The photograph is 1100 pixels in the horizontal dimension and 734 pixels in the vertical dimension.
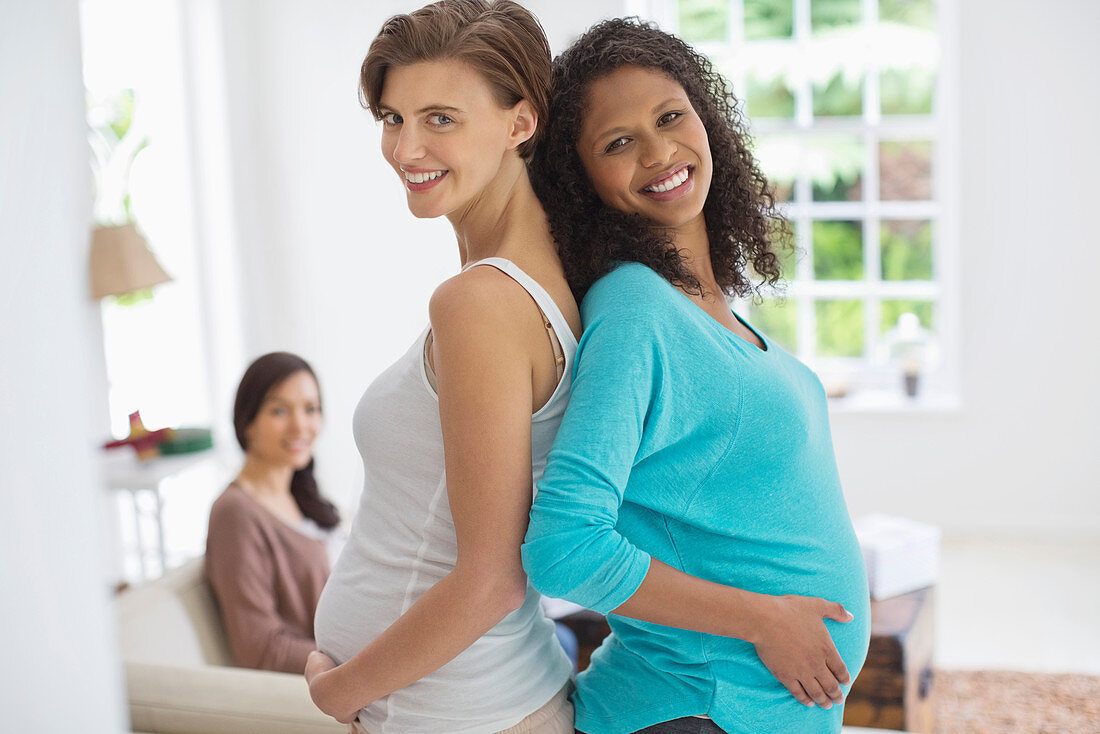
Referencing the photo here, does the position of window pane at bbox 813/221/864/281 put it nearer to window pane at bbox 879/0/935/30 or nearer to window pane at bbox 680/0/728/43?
window pane at bbox 879/0/935/30

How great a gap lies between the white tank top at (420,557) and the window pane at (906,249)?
183 inches

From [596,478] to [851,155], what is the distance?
4.79 metres

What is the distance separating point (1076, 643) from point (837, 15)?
10.5ft

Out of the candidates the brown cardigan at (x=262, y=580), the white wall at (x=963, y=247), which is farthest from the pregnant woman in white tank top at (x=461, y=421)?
the white wall at (x=963, y=247)

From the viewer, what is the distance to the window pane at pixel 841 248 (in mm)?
5367

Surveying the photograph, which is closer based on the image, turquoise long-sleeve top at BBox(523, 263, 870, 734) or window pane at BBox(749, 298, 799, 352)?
turquoise long-sleeve top at BBox(523, 263, 870, 734)

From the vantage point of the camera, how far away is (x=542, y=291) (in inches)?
39.4

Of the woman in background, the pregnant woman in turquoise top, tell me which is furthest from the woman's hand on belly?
the woman in background

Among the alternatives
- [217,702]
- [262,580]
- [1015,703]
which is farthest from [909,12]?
[217,702]

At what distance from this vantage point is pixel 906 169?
17.2ft

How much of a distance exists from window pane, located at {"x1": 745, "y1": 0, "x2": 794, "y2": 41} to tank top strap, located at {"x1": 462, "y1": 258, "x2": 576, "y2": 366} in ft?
15.6

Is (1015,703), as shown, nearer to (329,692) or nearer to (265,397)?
(265,397)

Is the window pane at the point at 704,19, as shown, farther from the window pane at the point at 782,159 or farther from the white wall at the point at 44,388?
the white wall at the point at 44,388

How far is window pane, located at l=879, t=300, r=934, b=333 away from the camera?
5.30 metres
